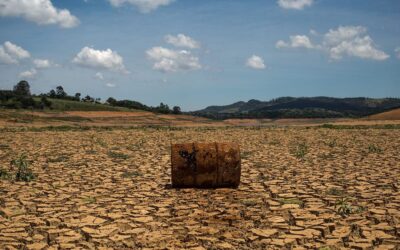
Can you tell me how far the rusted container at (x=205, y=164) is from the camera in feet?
20.2

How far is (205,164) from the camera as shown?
6.17 m

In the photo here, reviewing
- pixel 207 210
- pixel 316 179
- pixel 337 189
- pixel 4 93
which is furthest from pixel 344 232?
pixel 4 93

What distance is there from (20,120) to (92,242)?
109ft

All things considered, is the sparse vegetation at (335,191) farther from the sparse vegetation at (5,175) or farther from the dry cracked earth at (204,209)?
the sparse vegetation at (5,175)

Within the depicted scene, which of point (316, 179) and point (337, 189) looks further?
point (316, 179)

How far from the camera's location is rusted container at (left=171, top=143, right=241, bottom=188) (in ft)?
20.2

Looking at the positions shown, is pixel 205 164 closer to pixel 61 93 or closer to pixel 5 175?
pixel 5 175

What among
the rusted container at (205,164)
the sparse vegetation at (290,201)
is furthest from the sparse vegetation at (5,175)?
the sparse vegetation at (290,201)

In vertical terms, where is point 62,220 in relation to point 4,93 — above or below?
below

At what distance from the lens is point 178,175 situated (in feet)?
20.5

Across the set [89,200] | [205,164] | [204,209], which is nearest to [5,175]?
[89,200]

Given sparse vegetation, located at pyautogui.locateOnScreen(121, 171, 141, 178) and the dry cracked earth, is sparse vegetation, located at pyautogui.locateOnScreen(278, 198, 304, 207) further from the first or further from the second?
sparse vegetation, located at pyautogui.locateOnScreen(121, 171, 141, 178)

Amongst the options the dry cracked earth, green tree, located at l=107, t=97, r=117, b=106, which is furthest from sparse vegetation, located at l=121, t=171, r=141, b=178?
green tree, located at l=107, t=97, r=117, b=106

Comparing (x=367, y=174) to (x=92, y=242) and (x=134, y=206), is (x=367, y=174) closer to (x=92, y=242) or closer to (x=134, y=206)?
(x=134, y=206)
